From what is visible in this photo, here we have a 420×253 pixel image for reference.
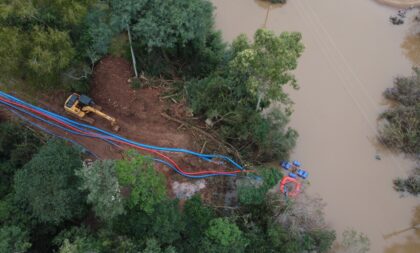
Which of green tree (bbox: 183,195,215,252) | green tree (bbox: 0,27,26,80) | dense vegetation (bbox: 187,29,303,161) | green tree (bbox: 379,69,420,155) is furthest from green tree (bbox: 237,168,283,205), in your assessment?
green tree (bbox: 0,27,26,80)

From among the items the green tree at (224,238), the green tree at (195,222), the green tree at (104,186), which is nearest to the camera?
the green tree at (104,186)

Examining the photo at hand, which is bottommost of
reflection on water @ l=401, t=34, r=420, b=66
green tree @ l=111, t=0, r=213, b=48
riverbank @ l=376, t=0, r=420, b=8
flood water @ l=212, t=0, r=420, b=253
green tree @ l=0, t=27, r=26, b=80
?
green tree @ l=0, t=27, r=26, b=80

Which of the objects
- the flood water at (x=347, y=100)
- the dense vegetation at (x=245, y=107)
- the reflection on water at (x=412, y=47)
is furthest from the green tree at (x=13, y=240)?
the reflection on water at (x=412, y=47)

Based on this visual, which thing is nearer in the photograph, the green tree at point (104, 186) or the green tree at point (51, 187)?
the green tree at point (104, 186)

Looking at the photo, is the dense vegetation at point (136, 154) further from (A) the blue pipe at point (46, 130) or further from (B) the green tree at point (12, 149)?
(A) the blue pipe at point (46, 130)

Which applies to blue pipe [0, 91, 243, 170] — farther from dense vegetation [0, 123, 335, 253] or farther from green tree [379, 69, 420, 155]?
green tree [379, 69, 420, 155]

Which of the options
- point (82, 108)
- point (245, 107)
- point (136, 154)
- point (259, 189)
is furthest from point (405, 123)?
point (82, 108)

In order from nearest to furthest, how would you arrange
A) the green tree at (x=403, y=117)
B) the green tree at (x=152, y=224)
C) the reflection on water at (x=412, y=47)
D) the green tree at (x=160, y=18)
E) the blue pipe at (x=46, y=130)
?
the green tree at (x=152, y=224) < the green tree at (x=160, y=18) < the blue pipe at (x=46, y=130) < the green tree at (x=403, y=117) < the reflection on water at (x=412, y=47)
